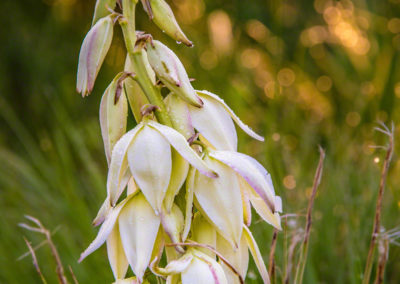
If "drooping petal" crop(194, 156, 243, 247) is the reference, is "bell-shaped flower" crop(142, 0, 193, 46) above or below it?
above

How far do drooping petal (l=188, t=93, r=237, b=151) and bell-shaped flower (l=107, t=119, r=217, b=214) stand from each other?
40mm

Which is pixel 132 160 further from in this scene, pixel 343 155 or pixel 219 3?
pixel 219 3

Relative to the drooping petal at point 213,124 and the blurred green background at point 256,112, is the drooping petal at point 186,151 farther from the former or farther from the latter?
the blurred green background at point 256,112

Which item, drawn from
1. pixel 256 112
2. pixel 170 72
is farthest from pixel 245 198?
pixel 256 112

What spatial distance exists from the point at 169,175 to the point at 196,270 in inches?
2.9

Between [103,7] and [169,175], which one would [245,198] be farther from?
[103,7]

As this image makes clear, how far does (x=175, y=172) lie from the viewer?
1.50 ft

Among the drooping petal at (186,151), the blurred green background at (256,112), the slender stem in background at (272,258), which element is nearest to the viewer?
the drooping petal at (186,151)

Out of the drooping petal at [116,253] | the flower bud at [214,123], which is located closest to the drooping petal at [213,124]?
the flower bud at [214,123]

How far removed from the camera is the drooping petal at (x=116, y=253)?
47 cm

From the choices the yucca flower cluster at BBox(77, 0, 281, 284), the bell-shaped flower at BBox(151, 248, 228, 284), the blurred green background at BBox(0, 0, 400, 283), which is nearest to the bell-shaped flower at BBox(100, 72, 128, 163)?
the yucca flower cluster at BBox(77, 0, 281, 284)

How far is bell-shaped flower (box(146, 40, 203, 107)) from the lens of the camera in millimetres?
471

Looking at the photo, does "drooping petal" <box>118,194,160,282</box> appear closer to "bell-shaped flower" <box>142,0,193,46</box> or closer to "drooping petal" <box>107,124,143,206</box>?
"drooping petal" <box>107,124,143,206</box>

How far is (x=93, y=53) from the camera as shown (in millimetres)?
474
